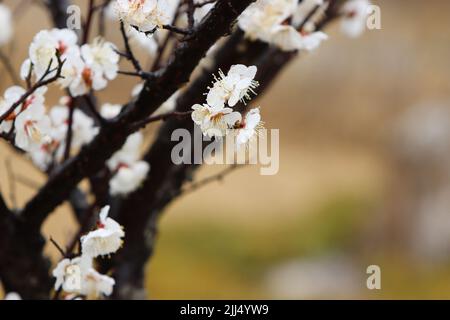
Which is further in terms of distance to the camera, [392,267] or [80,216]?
[392,267]

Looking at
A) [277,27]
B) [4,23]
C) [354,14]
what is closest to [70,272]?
[277,27]

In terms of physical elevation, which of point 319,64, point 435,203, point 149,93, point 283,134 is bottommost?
point 149,93

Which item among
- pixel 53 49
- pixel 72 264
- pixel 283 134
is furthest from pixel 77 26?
pixel 283 134

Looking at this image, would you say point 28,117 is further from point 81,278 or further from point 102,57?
point 81,278

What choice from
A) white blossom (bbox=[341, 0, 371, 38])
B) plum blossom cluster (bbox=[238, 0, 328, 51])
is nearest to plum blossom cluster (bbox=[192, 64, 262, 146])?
plum blossom cluster (bbox=[238, 0, 328, 51])

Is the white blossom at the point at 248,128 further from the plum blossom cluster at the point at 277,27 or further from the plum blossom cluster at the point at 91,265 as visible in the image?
the plum blossom cluster at the point at 277,27

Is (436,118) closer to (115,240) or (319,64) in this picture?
(319,64)

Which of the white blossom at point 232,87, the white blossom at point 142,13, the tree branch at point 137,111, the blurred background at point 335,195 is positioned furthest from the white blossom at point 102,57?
the blurred background at point 335,195
